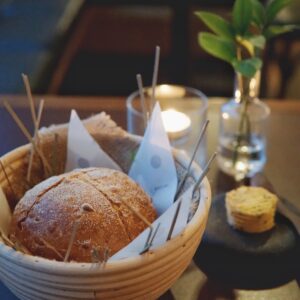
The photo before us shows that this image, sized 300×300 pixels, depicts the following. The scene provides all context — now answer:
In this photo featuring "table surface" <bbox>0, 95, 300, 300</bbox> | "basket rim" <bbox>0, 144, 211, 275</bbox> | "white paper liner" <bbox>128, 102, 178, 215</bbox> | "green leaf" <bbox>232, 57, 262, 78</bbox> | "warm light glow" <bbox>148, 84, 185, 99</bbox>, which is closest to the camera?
"basket rim" <bbox>0, 144, 211, 275</bbox>

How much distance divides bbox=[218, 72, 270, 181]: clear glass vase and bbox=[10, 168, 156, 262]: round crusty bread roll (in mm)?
334

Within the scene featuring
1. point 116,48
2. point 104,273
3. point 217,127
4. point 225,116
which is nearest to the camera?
point 104,273

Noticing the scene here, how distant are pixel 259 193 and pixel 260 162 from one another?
6.4 inches

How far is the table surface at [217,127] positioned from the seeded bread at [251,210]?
9 cm

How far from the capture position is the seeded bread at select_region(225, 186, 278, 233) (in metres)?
0.81

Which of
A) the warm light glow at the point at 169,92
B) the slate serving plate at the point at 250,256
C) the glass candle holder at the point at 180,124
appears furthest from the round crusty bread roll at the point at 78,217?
the warm light glow at the point at 169,92

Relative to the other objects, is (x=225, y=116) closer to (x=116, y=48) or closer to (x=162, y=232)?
(x=162, y=232)

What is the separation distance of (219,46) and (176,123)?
0.18 metres

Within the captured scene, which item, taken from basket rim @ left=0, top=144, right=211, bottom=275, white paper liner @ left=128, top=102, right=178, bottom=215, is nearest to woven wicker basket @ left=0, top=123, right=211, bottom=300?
basket rim @ left=0, top=144, right=211, bottom=275

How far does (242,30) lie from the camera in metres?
0.91

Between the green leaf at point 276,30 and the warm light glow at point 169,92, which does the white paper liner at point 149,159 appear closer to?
the green leaf at point 276,30

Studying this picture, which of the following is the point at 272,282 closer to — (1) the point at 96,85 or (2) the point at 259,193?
(2) the point at 259,193

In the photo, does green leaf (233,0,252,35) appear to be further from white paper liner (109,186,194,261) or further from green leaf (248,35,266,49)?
white paper liner (109,186,194,261)

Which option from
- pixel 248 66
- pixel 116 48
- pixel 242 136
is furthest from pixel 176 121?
pixel 116 48
